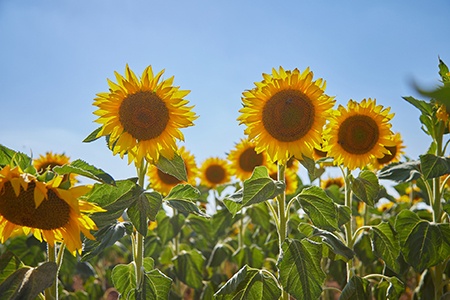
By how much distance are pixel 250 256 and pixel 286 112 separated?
1.52m

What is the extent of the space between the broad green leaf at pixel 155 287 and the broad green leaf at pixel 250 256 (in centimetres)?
144

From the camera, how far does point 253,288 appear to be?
2.08 meters

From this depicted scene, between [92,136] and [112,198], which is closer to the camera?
[112,198]

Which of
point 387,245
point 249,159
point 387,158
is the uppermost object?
point 249,159

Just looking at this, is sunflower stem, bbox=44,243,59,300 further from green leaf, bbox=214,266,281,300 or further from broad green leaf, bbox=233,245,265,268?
broad green leaf, bbox=233,245,265,268

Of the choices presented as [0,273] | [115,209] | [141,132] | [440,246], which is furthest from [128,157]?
[440,246]

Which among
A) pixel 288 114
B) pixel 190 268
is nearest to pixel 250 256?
pixel 190 268

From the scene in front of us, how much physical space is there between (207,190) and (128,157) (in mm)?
2354

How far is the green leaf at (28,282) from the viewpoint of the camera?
5.36 feet

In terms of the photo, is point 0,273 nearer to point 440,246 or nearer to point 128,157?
point 128,157

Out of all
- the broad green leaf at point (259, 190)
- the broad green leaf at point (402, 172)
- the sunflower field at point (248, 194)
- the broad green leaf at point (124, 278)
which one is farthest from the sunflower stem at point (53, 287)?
the broad green leaf at point (402, 172)

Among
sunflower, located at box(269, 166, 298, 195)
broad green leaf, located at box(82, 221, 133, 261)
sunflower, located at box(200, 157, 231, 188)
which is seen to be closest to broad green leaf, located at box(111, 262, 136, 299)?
broad green leaf, located at box(82, 221, 133, 261)

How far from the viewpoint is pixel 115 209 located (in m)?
1.87

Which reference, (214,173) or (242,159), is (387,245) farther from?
(214,173)
